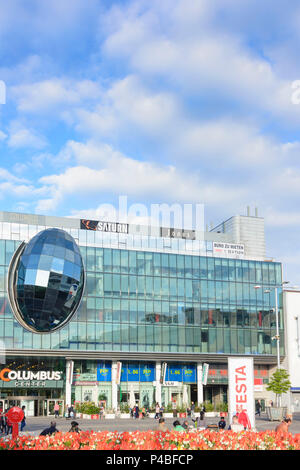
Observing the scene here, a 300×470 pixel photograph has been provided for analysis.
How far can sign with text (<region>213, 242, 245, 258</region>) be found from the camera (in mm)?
78375

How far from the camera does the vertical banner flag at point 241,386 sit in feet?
74.3

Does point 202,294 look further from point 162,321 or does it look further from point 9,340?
point 9,340

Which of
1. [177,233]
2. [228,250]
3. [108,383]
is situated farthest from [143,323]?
[228,250]

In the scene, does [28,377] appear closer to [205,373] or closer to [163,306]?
[163,306]

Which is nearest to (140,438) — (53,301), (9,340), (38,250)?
(53,301)

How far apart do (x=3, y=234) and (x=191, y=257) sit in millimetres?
22690

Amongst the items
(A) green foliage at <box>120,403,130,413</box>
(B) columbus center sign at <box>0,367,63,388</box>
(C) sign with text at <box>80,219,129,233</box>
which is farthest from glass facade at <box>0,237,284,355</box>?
(A) green foliage at <box>120,403,130,413</box>

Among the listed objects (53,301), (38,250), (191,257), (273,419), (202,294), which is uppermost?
(191,257)

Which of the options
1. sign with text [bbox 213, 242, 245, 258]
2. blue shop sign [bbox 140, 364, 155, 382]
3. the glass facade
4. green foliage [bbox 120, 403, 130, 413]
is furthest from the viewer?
sign with text [bbox 213, 242, 245, 258]

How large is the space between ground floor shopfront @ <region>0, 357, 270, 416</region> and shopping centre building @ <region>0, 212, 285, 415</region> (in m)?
0.12

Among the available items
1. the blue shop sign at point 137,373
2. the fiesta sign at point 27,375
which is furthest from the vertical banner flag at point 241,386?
the blue shop sign at point 137,373

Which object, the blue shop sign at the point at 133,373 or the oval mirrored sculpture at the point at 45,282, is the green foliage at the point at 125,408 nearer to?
the blue shop sign at the point at 133,373

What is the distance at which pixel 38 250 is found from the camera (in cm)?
1441

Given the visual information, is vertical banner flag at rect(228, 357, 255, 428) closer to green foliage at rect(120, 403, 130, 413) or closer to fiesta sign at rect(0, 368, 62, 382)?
green foliage at rect(120, 403, 130, 413)
